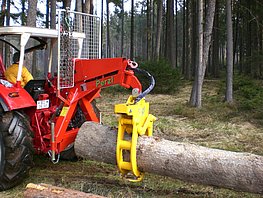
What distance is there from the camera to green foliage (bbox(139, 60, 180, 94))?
16.7 metres

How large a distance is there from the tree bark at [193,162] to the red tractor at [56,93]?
698 mm

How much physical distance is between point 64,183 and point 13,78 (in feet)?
5.99

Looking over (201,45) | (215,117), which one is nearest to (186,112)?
(215,117)

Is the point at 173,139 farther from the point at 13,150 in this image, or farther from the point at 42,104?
the point at 13,150

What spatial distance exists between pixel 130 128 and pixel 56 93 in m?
1.60

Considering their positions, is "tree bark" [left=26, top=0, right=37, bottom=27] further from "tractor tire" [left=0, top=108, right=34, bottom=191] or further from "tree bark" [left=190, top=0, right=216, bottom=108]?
"tractor tire" [left=0, top=108, right=34, bottom=191]

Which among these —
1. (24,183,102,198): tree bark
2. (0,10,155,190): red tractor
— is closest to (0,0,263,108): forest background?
(0,10,155,190): red tractor

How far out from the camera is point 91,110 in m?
5.74

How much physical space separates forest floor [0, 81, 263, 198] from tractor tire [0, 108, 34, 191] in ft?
0.68

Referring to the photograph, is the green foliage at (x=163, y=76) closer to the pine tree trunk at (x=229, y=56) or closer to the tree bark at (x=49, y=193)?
the pine tree trunk at (x=229, y=56)

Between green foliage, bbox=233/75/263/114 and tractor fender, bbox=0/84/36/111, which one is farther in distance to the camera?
green foliage, bbox=233/75/263/114

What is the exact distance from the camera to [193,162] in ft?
13.7

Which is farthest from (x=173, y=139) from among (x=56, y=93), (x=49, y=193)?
(x=49, y=193)

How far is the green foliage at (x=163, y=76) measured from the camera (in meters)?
16.7
